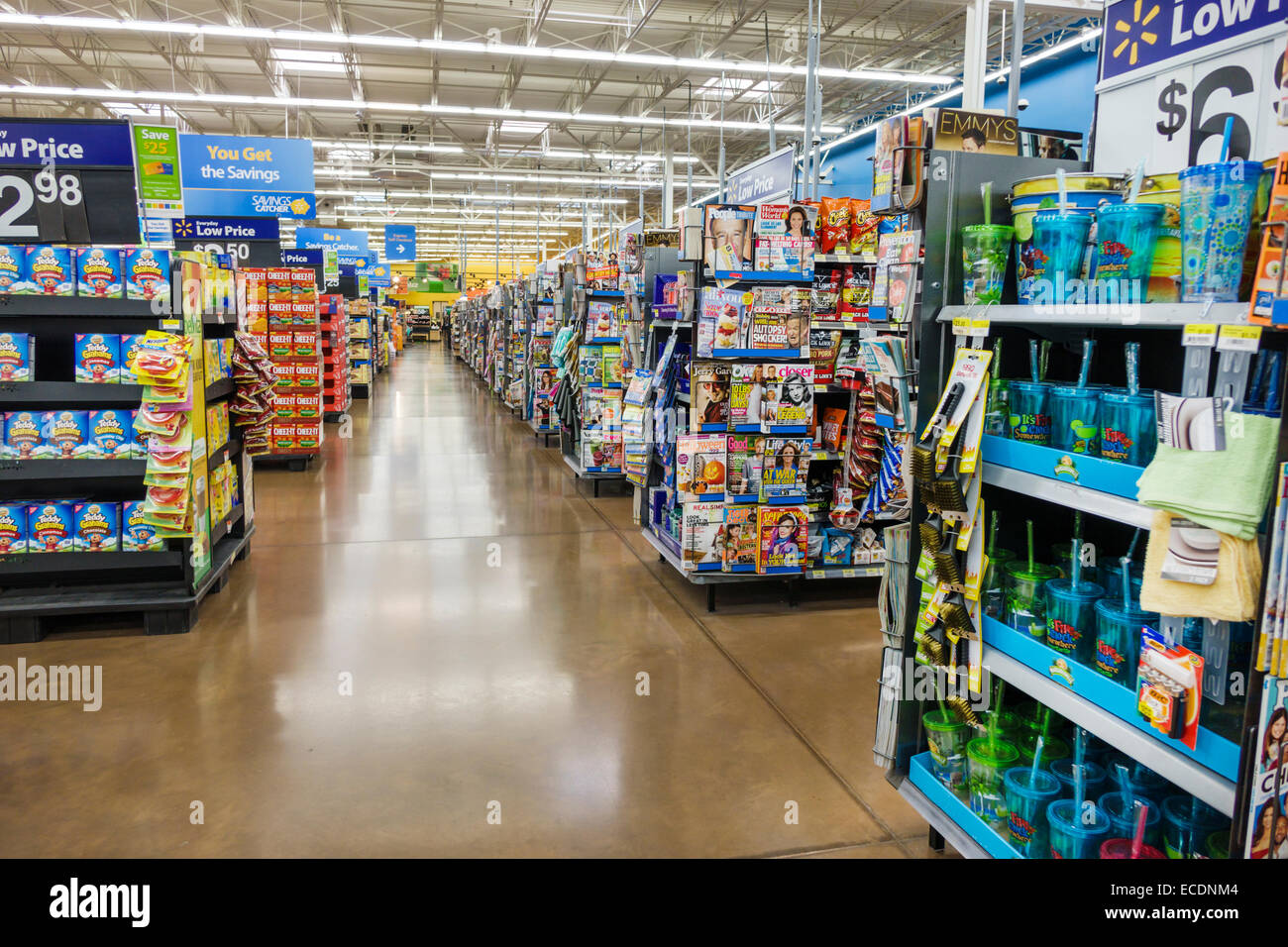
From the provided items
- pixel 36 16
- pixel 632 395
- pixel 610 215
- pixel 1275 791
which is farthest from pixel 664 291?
pixel 610 215

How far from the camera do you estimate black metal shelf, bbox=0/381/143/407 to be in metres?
4.46

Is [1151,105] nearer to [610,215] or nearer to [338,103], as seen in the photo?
[338,103]

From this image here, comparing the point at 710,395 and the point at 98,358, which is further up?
the point at 98,358

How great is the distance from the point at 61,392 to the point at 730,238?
366 centimetres

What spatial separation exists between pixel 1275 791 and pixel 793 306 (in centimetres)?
387

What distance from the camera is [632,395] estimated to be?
243 inches

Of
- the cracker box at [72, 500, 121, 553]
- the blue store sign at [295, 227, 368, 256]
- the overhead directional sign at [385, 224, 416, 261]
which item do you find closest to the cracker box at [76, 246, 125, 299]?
the cracker box at [72, 500, 121, 553]

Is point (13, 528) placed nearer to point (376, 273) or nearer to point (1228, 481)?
point (1228, 481)

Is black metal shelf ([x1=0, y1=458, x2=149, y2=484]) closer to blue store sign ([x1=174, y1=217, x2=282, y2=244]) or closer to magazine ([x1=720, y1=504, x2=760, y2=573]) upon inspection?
magazine ([x1=720, y1=504, x2=760, y2=573])

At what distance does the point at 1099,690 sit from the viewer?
6.54 ft

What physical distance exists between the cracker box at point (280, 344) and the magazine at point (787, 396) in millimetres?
6889

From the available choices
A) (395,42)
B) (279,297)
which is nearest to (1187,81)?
(279,297)

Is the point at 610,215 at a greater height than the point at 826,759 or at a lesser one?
greater
